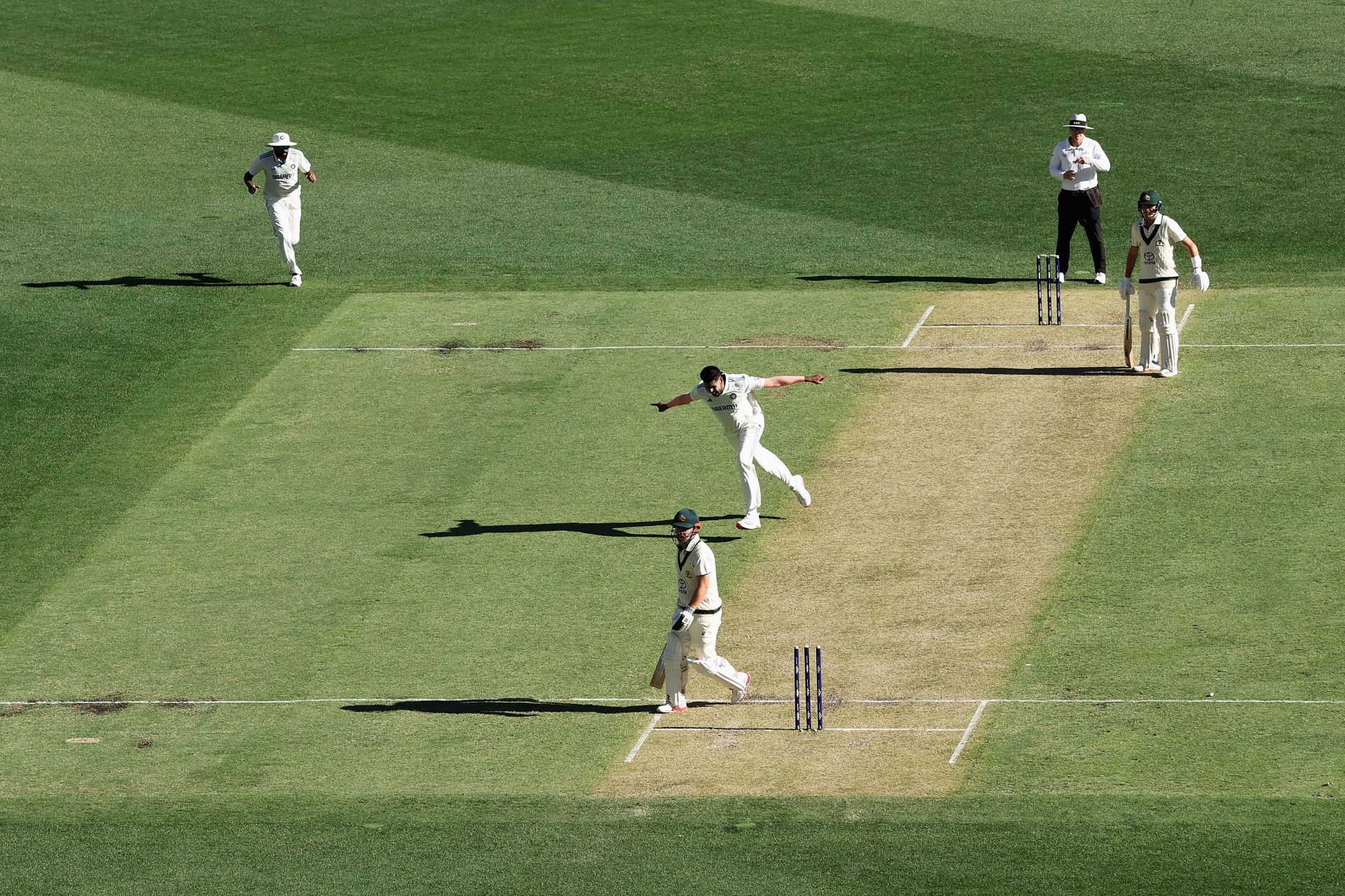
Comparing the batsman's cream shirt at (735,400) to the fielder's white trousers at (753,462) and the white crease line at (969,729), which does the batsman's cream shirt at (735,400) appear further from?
the white crease line at (969,729)

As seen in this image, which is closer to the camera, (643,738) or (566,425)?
(643,738)

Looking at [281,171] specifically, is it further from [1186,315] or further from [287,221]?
[1186,315]

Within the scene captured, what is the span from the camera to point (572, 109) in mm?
46906

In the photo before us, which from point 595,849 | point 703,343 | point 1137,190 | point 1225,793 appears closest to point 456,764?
point 595,849

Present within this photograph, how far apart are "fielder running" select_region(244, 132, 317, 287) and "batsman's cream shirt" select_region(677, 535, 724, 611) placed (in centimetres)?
1587

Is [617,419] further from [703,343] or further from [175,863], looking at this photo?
[175,863]

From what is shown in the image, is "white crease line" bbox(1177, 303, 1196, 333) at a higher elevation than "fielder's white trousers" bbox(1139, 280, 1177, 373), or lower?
lower

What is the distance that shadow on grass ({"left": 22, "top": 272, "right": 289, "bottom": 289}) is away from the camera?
36062 mm

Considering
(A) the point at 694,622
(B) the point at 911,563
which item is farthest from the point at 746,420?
(A) the point at 694,622

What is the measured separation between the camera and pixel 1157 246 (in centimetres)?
2880

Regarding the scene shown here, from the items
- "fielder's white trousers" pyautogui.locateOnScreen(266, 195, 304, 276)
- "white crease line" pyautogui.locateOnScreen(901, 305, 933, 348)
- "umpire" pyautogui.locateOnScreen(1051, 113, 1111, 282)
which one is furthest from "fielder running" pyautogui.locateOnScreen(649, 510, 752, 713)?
"fielder's white trousers" pyautogui.locateOnScreen(266, 195, 304, 276)

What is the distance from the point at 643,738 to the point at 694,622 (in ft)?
4.08

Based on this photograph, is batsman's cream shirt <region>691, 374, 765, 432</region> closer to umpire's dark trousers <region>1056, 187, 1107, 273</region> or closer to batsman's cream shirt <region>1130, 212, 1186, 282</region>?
batsman's cream shirt <region>1130, 212, 1186, 282</region>

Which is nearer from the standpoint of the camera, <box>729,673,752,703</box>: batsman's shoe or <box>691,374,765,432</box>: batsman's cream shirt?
<box>729,673,752,703</box>: batsman's shoe
